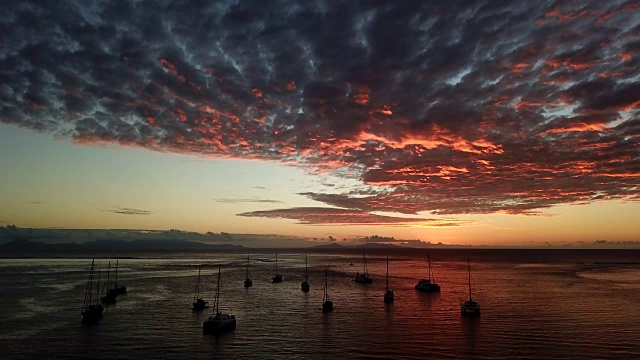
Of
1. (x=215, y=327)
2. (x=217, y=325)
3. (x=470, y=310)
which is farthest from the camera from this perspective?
(x=470, y=310)

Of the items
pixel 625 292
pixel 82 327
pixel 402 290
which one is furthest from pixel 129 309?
pixel 625 292

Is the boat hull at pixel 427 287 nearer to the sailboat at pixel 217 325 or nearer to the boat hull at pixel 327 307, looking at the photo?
the boat hull at pixel 327 307

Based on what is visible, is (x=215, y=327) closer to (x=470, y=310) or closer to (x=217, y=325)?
(x=217, y=325)

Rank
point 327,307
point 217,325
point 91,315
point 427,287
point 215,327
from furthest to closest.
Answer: point 427,287 → point 327,307 → point 91,315 → point 217,325 → point 215,327

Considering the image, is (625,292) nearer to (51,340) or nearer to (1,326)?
(51,340)

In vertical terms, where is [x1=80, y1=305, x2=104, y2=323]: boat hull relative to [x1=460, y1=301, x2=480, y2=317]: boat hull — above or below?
below

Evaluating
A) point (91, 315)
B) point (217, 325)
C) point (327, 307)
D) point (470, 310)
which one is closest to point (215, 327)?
point (217, 325)

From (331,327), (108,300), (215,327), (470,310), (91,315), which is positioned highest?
(470,310)

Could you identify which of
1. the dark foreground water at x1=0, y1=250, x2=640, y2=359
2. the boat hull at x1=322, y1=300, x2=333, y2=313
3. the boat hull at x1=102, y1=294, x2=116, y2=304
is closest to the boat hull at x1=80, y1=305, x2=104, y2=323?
the dark foreground water at x1=0, y1=250, x2=640, y2=359

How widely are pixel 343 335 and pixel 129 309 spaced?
51.5 metres

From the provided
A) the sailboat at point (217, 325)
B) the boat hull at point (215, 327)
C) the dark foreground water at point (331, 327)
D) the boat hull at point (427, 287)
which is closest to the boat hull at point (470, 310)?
the dark foreground water at point (331, 327)

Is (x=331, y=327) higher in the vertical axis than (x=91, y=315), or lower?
lower

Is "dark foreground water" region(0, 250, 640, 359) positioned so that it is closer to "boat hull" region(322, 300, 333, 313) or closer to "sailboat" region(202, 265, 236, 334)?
"sailboat" region(202, 265, 236, 334)

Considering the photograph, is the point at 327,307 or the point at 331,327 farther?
the point at 327,307
